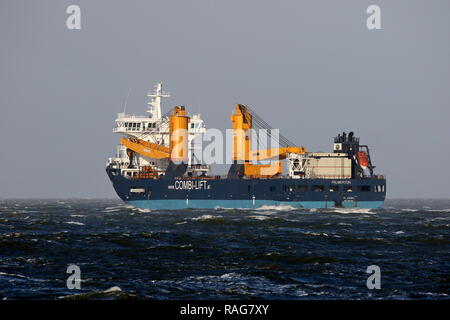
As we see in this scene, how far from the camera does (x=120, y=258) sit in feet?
103

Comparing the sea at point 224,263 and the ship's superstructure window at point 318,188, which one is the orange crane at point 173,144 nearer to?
the ship's superstructure window at point 318,188

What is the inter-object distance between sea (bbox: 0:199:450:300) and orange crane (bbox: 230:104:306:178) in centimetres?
3509

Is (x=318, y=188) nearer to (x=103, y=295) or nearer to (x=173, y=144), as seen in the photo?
(x=173, y=144)

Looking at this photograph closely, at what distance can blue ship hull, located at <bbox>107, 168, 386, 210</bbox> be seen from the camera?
7969cm

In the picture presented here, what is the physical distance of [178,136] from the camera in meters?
82.2

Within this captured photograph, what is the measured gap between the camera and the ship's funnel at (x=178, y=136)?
268 feet

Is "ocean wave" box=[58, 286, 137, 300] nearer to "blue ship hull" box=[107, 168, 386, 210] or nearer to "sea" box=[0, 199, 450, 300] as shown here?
"sea" box=[0, 199, 450, 300]

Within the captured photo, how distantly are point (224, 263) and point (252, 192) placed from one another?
4994cm

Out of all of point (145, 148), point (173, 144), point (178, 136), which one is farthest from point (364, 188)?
point (145, 148)

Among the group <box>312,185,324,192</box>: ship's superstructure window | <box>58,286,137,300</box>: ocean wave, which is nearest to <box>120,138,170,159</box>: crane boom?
<box>312,185,324,192</box>: ship's superstructure window

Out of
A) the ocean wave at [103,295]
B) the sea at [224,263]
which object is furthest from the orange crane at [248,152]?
the ocean wave at [103,295]
